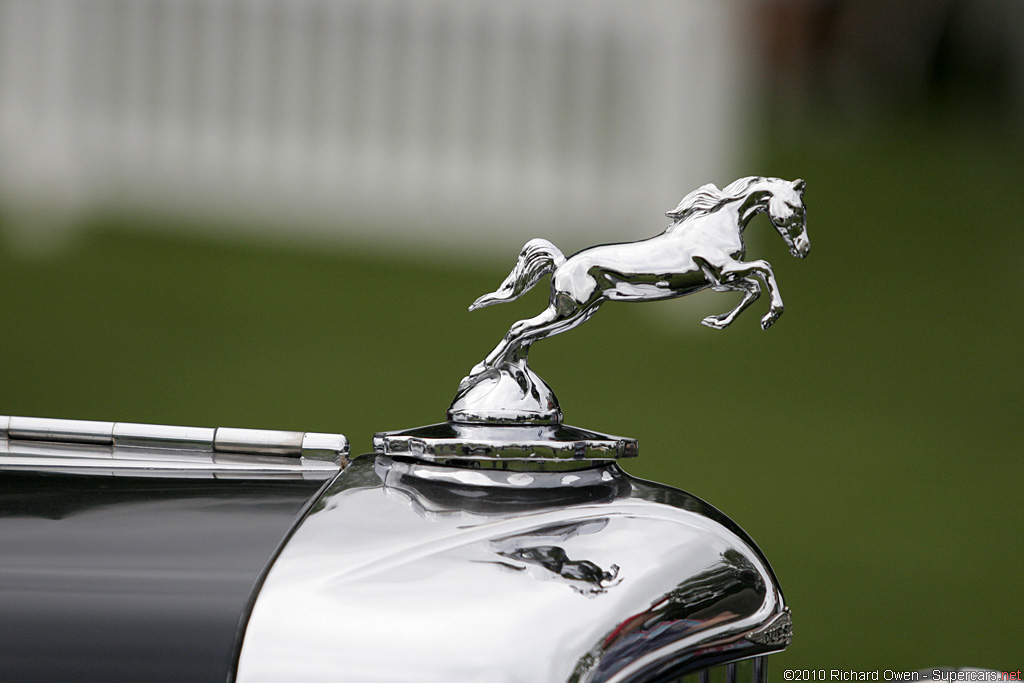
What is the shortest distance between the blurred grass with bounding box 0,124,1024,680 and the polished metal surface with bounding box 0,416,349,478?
2.04m

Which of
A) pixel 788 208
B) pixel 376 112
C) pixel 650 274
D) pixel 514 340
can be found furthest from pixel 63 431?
pixel 376 112

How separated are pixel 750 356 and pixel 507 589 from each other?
2.93 m

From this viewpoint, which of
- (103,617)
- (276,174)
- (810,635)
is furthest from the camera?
(276,174)

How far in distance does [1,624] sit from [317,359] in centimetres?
273

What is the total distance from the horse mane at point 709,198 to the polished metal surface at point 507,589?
0.82 ft

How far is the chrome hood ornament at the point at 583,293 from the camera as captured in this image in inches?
26.5

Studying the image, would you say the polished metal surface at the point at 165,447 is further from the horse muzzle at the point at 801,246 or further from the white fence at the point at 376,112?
the white fence at the point at 376,112

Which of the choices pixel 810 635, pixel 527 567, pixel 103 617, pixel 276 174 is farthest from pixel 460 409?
pixel 276 174

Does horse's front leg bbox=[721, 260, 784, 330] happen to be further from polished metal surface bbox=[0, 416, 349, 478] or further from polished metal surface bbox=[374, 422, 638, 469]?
polished metal surface bbox=[0, 416, 349, 478]

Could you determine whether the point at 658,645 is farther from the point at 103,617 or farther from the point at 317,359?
the point at 317,359

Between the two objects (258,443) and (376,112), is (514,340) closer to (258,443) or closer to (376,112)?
(258,443)

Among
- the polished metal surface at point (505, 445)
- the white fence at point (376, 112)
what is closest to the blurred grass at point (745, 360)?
the white fence at point (376, 112)

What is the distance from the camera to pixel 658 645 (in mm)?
543

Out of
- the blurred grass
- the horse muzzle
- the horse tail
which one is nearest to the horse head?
the horse muzzle
